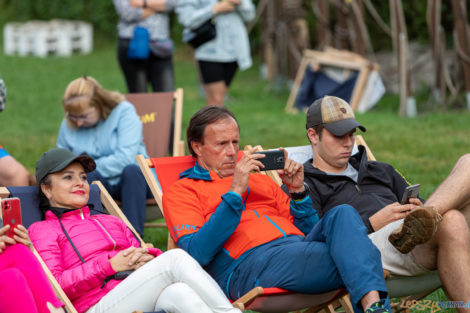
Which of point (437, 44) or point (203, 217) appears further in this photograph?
point (437, 44)

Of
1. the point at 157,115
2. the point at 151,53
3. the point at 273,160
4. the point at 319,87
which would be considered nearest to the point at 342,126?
the point at 273,160

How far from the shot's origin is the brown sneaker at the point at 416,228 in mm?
3283

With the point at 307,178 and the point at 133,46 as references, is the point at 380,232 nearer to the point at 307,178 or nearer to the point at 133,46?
the point at 307,178

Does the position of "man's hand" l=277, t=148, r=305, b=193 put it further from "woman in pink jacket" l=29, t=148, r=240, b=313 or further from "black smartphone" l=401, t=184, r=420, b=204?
"woman in pink jacket" l=29, t=148, r=240, b=313

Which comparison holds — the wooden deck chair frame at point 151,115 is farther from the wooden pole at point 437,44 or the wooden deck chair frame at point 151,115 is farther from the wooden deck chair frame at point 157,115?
the wooden pole at point 437,44

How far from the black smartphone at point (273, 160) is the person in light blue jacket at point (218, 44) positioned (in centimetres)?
378

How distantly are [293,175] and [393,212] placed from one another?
530 millimetres

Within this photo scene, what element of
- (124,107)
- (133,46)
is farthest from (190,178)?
(133,46)

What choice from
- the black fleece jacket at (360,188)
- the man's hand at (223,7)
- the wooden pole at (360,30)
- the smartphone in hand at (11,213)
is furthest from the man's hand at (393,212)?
the wooden pole at (360,30)

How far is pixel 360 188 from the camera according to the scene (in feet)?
14.1

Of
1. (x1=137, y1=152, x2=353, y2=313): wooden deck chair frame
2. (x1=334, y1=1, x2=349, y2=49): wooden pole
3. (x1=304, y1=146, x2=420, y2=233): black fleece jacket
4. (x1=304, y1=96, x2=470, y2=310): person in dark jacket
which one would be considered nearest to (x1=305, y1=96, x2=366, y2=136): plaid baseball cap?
(x1=304, y1=96, x2=470, y2=310): person in dark jacket

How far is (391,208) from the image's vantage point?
12.6 ft

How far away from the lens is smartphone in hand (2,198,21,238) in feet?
10.8

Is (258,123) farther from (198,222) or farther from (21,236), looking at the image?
(21,236)
